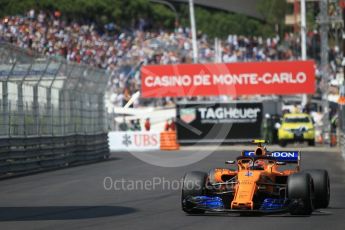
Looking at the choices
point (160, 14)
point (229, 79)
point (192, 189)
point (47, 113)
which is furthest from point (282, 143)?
point (192, 189)

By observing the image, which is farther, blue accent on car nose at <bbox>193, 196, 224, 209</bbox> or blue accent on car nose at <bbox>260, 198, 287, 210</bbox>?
blue accent on car nose at <bbox>193, 196, 224, 209</bbox>

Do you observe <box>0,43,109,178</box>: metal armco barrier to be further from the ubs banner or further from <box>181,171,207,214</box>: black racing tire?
the ubs banner

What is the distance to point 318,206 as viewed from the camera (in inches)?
564

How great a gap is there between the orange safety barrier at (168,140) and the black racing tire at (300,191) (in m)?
29.1

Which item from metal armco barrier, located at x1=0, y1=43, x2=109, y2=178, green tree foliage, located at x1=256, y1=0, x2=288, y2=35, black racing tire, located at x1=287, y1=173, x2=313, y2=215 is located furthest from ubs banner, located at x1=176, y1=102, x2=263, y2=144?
black racing tire, located at x1=287, y1=173, x2=313, y2=215

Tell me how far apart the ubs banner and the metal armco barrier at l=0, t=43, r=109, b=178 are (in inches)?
466

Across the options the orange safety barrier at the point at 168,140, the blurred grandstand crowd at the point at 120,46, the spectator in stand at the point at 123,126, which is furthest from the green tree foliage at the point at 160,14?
the orange safety barrier at the point at 168,140

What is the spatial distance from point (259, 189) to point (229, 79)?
34.0m

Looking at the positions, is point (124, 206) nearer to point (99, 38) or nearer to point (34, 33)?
point (34, 33)

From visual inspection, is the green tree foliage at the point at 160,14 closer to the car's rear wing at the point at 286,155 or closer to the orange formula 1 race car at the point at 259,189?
the car's rear wing at the point at 286,155

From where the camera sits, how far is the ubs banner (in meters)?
46.8

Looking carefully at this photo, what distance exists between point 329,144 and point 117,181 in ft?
76.4

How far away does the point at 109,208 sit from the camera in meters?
14.9

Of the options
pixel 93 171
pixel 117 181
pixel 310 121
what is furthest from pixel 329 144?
pixel 117 181
